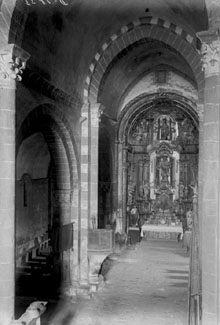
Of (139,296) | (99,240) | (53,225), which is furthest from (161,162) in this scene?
(139,296)

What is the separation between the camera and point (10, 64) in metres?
7.79

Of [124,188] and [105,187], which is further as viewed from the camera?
[124,188]

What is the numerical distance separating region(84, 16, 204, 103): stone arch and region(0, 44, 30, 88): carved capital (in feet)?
19.7

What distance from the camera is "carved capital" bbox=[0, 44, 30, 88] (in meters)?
7.75

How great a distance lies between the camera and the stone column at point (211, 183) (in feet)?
23.6

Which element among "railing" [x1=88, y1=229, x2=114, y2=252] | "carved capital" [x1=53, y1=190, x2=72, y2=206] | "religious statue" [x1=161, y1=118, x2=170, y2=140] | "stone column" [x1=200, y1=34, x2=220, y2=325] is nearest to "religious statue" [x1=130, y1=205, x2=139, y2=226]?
"religious statue" [x1=161, y1=118, x2=170, y2=140]

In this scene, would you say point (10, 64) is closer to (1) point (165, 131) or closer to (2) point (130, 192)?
(2) point (130, 192)

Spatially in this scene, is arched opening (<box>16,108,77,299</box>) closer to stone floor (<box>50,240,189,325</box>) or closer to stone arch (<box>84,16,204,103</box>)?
stone floor (<box>50,240,189,325</box>)

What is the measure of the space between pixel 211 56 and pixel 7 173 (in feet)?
14.8

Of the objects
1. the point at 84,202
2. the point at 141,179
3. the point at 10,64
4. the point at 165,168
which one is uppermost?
the point at 10,64

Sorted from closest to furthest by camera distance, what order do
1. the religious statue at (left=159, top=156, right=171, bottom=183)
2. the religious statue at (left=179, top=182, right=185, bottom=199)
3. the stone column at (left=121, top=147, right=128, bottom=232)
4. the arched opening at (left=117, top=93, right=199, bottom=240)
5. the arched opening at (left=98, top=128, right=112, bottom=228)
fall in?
the arched opening at (left=98, top=128, right=112, bottom=228) < the stone column at (left=121, top=147, right=128, bottom=232) < the arched opening at (left=117, top=93, right=199, bottom=240) < the religious statue at (left=179, top=182, right=185, bottom=199) < the religious statue at (left=159, top=156, right=171, bottom=183)

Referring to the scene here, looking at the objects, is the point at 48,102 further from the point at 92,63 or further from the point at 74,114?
the point at 92,63

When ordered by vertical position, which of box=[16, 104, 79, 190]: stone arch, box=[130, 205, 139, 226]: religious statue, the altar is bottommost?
the altar

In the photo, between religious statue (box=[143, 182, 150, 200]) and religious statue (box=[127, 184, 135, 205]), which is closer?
religious statue (box=[127, 184, 135, 205])
